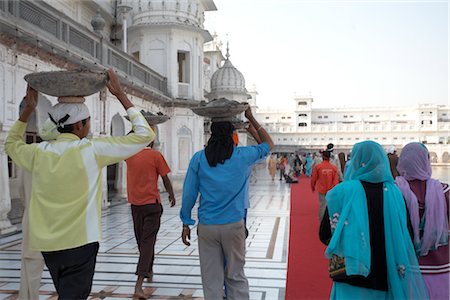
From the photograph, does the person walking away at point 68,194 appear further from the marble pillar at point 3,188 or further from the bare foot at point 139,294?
the marble pillar at point 3,188

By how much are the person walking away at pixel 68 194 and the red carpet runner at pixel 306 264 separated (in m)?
2.61

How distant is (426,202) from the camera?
2979 millimetres

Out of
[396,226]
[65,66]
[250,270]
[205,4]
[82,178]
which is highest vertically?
[205,4]

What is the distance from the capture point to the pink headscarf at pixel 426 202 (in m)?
2.85

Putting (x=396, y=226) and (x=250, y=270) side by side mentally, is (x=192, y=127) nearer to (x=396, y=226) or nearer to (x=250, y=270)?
(x=250, y=270)

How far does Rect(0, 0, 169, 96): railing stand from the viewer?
7.40 m

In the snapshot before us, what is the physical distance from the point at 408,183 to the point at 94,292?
3.21 meters

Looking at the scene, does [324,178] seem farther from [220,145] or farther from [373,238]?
Result: [373,238]

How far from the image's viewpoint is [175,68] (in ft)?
55.7

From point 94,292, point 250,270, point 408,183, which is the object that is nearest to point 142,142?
point 408,183

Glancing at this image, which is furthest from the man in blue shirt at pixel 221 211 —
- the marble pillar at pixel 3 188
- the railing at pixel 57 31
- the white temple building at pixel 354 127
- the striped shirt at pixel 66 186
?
the white temple building at pixel 354 127

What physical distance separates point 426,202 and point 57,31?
8169mm

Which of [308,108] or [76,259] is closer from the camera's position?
[76,259]

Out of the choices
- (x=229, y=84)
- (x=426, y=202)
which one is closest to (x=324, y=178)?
(x=426, y=202)
